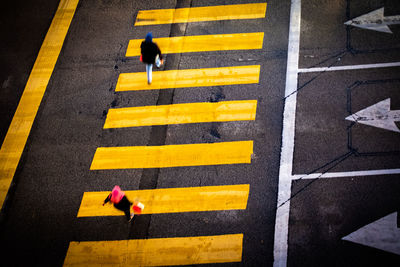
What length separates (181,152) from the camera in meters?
9.11

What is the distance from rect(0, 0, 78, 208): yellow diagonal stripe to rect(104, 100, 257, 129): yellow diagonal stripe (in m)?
2.27

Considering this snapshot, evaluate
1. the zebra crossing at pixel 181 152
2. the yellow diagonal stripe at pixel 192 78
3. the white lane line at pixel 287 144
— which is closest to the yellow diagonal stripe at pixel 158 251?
the zebra crossing at pixel 181 152

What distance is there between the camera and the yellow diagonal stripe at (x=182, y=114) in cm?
955

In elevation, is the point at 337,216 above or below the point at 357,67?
below

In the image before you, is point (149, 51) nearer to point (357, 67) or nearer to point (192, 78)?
point (192, 78)

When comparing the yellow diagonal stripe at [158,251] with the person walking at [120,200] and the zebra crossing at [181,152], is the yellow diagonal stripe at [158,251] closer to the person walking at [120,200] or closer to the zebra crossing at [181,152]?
the zebra crossing at [181,152]

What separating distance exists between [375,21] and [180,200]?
748 cm

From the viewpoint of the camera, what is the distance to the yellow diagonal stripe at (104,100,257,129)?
9547mm

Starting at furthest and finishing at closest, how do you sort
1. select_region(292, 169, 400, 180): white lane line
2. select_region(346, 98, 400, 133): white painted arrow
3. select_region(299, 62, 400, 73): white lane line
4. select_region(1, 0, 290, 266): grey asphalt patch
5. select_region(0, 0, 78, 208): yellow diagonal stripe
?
select_region(299, 62, 400, 73): white lane line, select_region(0, 0, 78, 208): yellow diagonal stripe, select_region(346, 98, 400, 133): white painted arrow, select_region(292, 169, 400, 180): white lane line, select_region(1, 0, 290, 266): grey asphalt patch

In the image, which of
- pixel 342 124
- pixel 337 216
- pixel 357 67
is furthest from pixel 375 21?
pixel 337 216

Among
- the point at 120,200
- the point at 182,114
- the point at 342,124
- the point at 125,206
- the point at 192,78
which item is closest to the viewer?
the point at 120,200

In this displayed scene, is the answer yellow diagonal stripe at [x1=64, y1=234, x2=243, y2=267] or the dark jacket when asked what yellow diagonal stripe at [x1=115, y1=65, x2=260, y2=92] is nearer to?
the dark jacket

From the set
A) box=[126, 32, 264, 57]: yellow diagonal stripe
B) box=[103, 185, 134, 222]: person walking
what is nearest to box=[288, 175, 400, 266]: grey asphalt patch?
box=[103, 185, 134, 222]: person walking

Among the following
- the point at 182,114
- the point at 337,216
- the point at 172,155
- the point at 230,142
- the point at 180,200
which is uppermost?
the point at 182,114
